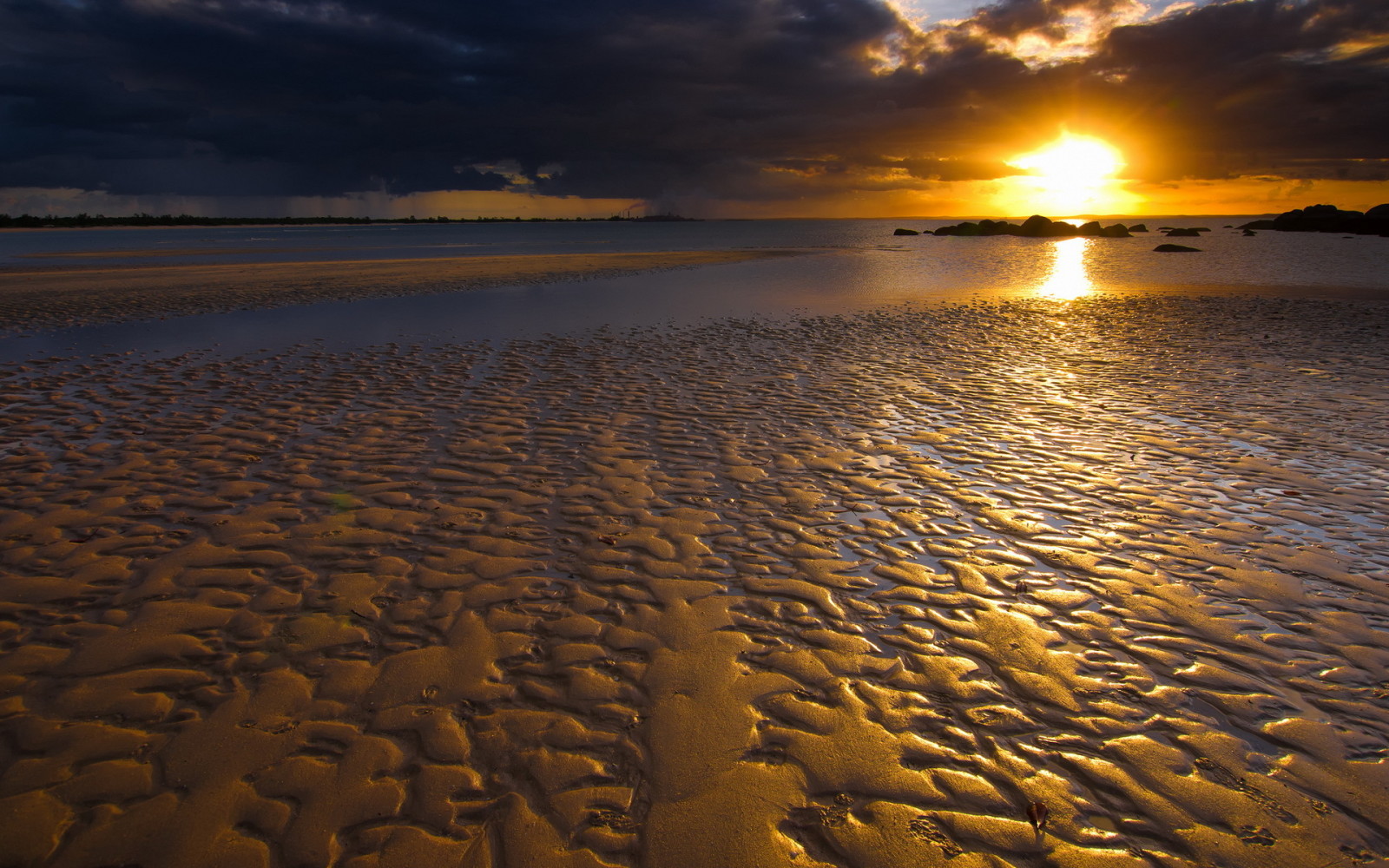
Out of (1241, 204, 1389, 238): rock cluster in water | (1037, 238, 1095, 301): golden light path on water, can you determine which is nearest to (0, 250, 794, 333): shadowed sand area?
(1037, 238, 1095, 301): golden light path on water

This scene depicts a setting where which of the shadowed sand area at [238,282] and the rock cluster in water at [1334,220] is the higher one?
the rock cluster in water at [1334,220]

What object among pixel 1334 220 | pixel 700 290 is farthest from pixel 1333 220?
pixel 700 290

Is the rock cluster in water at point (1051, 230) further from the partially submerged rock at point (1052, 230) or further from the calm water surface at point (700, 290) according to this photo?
the calm water surface at point (700, 290)

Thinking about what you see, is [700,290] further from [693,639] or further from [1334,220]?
[1334,220]

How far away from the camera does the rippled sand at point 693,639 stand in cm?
344

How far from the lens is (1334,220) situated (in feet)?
329

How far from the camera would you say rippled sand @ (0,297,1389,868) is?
344cm

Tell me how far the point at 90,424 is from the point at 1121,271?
4596 centimetres

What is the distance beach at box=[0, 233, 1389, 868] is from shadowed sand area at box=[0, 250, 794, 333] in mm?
13823

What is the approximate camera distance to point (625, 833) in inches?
132

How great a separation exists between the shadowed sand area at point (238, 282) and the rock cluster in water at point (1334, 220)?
8982 centimetres

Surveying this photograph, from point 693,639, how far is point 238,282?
34.2 m

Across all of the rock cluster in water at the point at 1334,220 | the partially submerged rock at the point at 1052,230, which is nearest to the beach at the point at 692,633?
the partially submerged rock at the point at 1052,230

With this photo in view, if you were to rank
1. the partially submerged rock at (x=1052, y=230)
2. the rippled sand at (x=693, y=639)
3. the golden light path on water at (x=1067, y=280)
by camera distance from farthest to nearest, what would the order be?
the partially submerged rock at (x=1052, y=230) < the golden light path on water at (x=1067, y=280) < the rippled sand at (x=693, y=639)
